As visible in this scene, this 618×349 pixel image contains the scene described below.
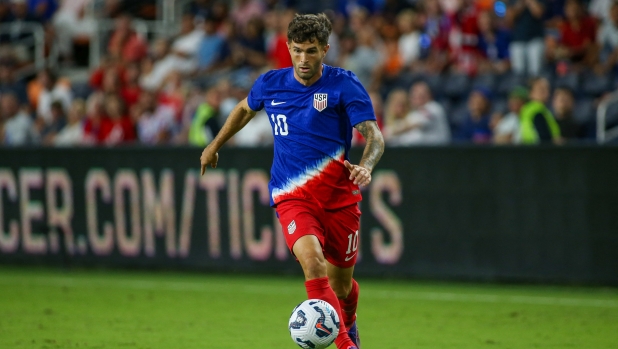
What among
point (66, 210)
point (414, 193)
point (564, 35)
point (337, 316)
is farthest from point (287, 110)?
point (564, 35)

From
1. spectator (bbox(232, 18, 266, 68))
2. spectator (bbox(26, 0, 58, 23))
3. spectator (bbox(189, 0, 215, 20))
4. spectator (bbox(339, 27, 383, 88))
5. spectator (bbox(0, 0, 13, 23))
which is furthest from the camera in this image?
spectator (bbox(0, 0, 13, 23))

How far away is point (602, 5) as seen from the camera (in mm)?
15156

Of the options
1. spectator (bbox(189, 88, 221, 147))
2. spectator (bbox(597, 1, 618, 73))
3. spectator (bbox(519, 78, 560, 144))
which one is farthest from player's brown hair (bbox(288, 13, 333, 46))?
spectator (bbox(597, 1, 618, 73))

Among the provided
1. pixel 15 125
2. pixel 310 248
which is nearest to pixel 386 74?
pixel 15 125

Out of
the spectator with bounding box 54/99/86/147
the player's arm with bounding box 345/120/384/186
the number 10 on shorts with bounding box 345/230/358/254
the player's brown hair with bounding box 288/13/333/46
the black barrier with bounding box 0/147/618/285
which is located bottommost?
the black barrier with bounding box 0/147/618/285

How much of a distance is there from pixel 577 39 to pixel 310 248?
32.1 ft

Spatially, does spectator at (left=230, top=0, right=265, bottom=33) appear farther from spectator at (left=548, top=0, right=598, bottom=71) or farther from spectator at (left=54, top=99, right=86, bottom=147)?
spectator at (left=548, top=0, right=598, bottom=71)

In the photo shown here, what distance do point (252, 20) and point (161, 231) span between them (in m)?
5.40

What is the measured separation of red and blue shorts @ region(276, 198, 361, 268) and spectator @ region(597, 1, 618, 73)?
8.78m

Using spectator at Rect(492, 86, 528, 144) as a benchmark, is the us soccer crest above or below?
above

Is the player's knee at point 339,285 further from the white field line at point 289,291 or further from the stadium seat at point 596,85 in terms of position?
the stadium seat at point 596,85

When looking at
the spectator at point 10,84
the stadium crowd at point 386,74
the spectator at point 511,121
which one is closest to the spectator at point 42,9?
the spectator at point 10,84

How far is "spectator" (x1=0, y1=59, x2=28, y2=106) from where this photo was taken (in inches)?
778

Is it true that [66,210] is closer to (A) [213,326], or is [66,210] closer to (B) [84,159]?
(B) [84,159]
